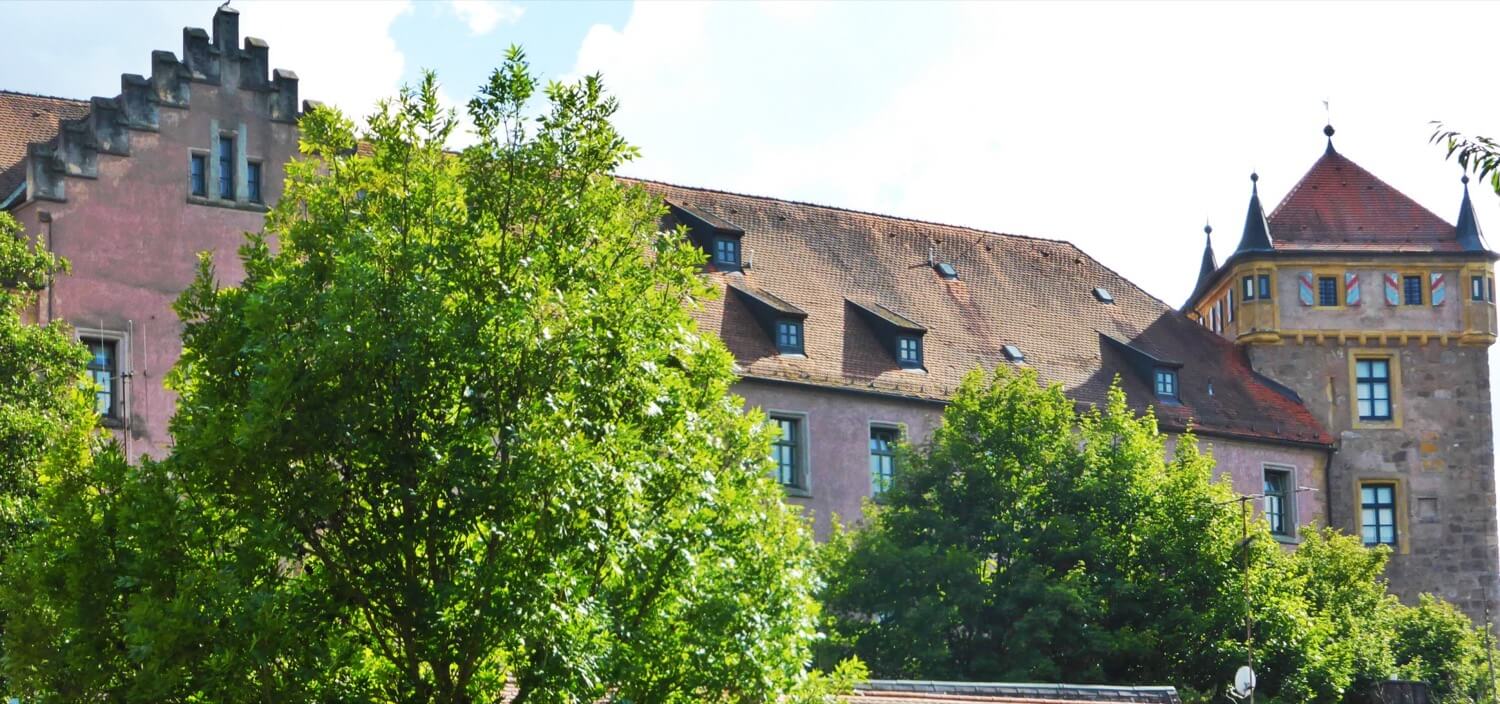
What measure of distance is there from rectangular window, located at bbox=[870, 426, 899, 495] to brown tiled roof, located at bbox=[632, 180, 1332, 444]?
2.52ft

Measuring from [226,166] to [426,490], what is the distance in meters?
19.6

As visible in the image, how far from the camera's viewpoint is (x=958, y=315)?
5009 cm

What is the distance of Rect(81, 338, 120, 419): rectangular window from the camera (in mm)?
38156

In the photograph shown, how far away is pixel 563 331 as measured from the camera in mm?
21875

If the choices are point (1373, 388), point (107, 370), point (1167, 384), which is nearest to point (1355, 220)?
point (1373, 388)

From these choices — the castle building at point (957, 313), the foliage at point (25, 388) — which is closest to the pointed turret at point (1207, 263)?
the castle building at point (957, 313)

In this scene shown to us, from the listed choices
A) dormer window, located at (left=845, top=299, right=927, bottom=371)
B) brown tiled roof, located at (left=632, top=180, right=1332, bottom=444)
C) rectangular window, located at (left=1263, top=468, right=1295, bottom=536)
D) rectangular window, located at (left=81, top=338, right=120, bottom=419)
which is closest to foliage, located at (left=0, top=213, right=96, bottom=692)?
rectangular window, located at (left=81, top=338, right=120, bottom=419)

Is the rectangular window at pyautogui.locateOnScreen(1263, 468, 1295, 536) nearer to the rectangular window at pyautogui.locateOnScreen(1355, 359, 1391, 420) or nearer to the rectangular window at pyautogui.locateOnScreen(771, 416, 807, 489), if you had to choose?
the rectangular window at pyautogui.locateOnScreen(1355, 359, 1391, 420)

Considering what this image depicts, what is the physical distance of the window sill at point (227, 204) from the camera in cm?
3962

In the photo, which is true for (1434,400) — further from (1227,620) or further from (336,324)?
(336,324)

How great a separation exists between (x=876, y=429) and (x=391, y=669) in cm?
2505

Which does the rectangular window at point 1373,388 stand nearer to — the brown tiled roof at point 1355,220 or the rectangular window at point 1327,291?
the rectangular window at point 1327,291

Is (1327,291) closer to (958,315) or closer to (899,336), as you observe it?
(958,315)

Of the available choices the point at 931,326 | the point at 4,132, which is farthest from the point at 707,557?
the point at 931,326
